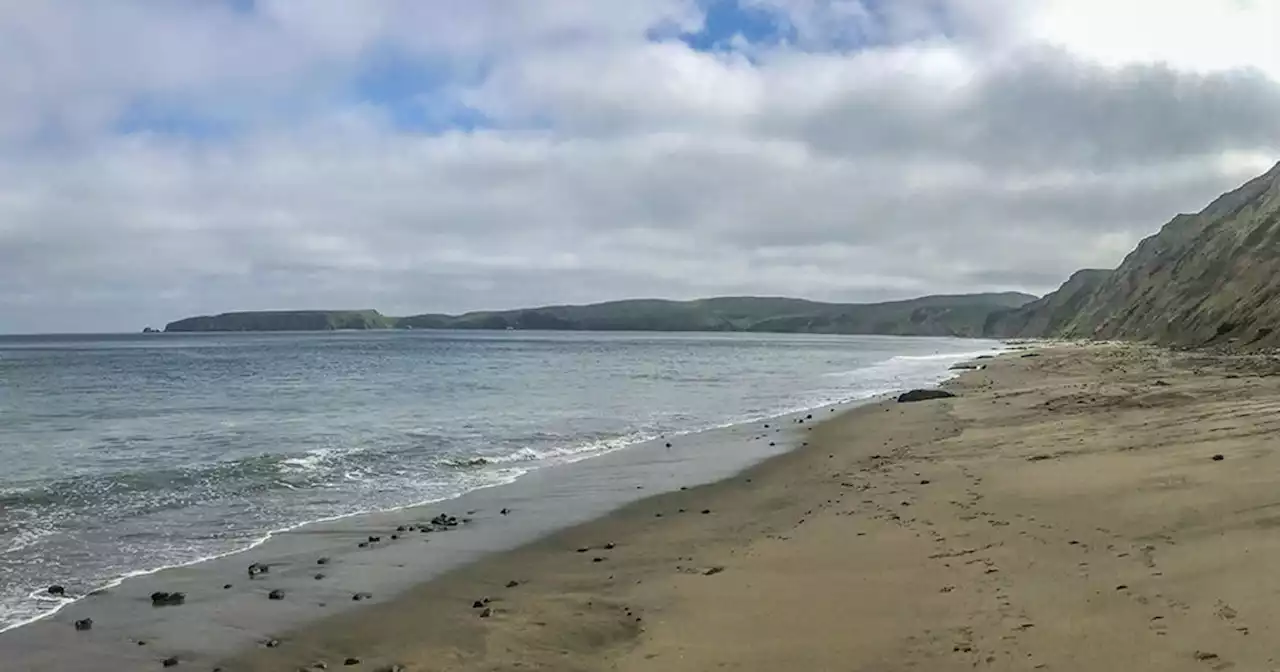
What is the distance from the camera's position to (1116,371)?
36500 mm


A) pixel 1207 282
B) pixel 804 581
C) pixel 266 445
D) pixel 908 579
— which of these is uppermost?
pixel 1207 282

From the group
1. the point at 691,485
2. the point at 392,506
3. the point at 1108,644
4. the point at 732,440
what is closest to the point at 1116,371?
the point at 732,440

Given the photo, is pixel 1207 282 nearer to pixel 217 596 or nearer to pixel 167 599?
pixel 217 596

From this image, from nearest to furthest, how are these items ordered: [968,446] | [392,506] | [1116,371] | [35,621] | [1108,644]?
[1108,644] → [35,621] → [392,506] → [968,446] → [1116,371]

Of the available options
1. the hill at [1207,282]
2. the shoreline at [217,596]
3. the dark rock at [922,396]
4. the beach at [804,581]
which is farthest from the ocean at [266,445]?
the hill at [1207,282]

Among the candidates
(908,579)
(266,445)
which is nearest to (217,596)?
(908,579)

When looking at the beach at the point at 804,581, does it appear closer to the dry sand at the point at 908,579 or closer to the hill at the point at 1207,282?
the dry sand at the point at 908,579

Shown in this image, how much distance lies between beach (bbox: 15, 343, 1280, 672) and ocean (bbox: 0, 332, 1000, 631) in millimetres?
1775

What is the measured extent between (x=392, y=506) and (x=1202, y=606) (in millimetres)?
13134

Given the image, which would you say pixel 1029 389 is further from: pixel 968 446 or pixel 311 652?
pixel 311 652

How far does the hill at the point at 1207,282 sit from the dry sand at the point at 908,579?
34.5m

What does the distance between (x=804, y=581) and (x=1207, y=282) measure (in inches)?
2626

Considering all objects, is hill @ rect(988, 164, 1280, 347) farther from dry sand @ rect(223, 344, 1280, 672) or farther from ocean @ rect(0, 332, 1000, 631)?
dry sand @ rect(223, 344, 1280, 672)

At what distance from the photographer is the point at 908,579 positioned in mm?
9031
